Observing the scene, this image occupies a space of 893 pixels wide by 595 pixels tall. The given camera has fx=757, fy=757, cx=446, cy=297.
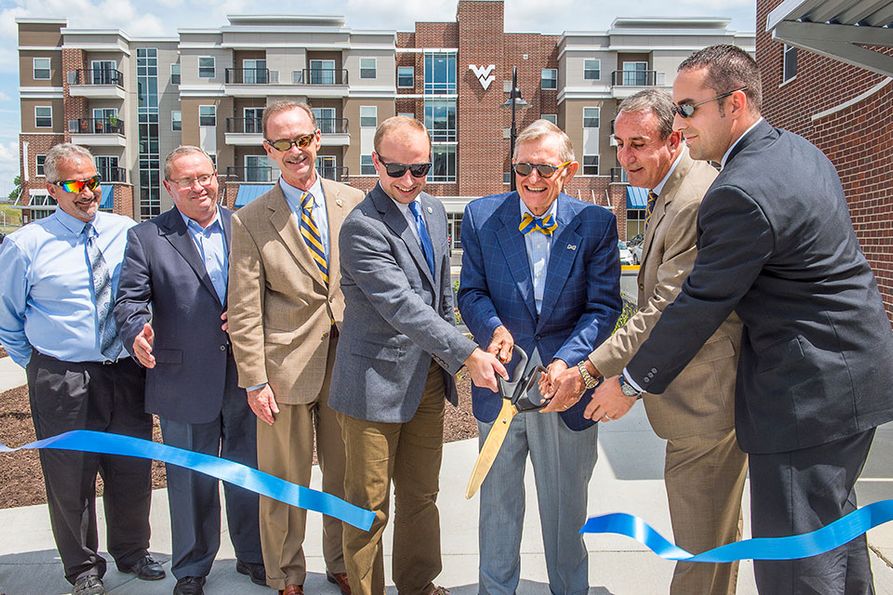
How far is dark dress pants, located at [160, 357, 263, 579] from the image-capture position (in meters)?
3.87

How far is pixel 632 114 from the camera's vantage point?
10.5 feet

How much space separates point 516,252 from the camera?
11.4 feet

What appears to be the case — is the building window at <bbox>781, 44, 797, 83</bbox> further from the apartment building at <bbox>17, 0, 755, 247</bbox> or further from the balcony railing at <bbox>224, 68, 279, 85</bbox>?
the balcony railing at <bbox>224, 68, 279, 85</bbox>

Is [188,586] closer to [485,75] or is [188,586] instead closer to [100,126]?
[485,75]

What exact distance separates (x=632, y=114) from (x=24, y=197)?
55997 mm

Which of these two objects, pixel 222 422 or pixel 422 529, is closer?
pixel 422 529

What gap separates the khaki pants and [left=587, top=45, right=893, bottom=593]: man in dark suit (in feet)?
4.66


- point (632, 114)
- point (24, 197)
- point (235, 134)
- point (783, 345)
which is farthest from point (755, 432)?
point (24, 197)

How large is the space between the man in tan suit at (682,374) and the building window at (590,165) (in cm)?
4733

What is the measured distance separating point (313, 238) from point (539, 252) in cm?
113

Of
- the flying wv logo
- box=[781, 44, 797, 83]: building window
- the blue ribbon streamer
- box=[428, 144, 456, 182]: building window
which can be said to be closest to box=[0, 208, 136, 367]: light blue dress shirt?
the blue ribbon streamer

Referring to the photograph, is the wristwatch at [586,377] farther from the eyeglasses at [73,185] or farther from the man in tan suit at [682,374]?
the eyeglasses at [73,185]

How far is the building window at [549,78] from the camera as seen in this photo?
50875mm

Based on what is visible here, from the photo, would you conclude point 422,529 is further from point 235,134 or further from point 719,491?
point 235,134
